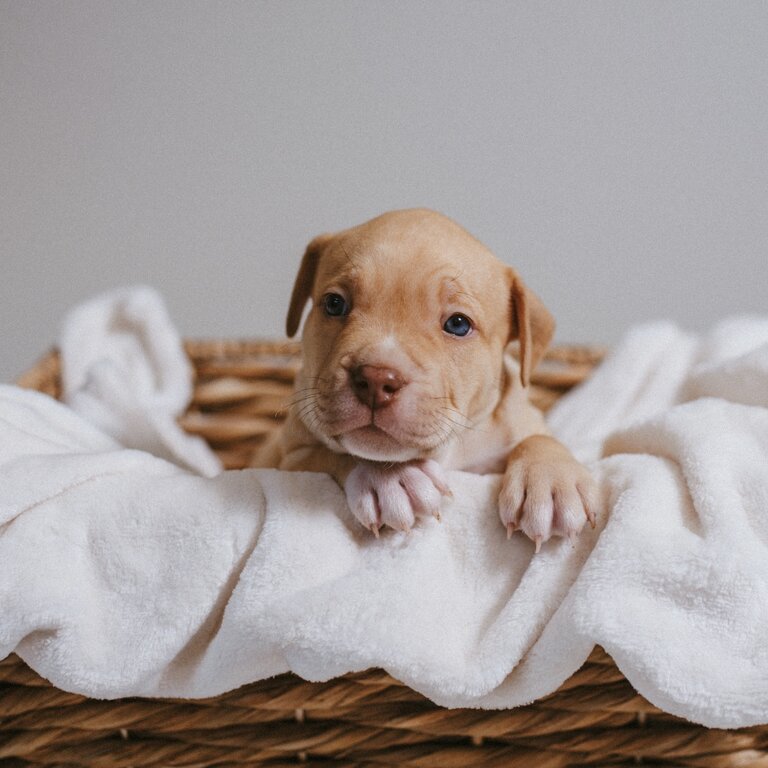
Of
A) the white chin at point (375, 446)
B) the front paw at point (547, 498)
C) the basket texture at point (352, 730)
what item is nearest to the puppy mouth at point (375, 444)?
the white chin at point (375, 446)

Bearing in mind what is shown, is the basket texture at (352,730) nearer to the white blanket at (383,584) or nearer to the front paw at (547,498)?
the white blanket at (383,584)

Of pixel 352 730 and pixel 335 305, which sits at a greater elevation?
pixel 335 305

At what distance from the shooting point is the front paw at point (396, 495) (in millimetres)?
1419

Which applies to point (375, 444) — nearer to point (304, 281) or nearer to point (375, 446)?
point (375, 446)

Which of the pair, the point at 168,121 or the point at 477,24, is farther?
the point at 168,121

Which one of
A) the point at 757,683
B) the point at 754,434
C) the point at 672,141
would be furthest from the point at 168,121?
the point at 757,683

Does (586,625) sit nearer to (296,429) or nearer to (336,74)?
(296,429)

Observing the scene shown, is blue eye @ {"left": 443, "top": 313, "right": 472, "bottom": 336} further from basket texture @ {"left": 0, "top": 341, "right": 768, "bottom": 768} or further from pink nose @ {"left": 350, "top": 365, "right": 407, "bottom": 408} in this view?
basket texture @ {"left": 0, "top": 341, "right": 768, "bottom": 768}

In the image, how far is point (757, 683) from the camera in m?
1.23

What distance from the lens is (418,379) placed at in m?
1.49

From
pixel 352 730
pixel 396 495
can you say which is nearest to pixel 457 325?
pixel 396 495

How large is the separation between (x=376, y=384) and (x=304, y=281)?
63 cm

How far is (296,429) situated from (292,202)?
6.30 ft

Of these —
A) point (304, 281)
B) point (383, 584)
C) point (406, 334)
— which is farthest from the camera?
point (304, 281)
